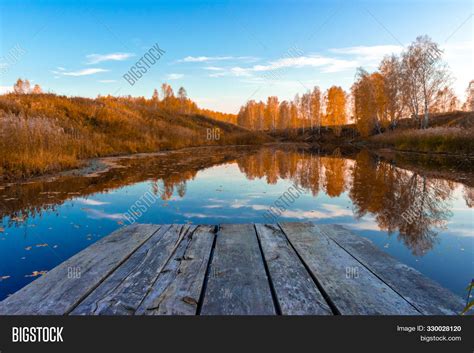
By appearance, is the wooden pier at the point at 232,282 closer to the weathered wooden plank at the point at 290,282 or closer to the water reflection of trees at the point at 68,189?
the weathered wooden plank at the point at 290,282

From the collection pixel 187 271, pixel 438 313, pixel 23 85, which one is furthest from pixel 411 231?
pixel 23 85

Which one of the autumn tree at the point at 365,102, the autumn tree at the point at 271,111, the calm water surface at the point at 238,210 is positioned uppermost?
the autumn tree at the point at 271,111

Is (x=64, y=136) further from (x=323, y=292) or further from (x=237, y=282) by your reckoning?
(x=323, y=292)

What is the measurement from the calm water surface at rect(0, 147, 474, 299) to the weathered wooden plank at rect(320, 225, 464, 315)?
1255 millimetres

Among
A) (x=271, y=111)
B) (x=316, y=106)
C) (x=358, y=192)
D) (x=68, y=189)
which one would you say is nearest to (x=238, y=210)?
(x=358, y=192)

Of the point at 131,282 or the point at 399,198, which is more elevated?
the point at 131,282

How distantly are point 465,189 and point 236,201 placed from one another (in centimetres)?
673

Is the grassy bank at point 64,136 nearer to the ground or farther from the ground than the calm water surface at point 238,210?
farther from the ground

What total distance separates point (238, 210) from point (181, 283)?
436 centimetres

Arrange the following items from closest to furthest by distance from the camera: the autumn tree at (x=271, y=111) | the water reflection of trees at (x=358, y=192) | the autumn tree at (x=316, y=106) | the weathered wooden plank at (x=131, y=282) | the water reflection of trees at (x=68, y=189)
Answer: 1. the weathered wooden plank at (x=131, y=282)
2. the water reflection of trees at (x=358, y=192)
3. the water reflection of trees at (x=68, y=189)
4. the autumn tree at (x=316, y=106)
5. the autumn tree at (x=271, y=111)

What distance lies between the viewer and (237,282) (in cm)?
180

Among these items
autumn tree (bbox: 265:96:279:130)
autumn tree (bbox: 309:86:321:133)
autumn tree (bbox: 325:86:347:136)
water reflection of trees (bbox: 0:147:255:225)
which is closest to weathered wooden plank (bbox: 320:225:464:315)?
water reflection of trees (bbox: 0:147:255:225)

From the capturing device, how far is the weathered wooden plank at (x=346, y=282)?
1.55m

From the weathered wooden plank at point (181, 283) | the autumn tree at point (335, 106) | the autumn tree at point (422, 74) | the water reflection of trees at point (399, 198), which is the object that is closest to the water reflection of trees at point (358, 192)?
the water reflection of trees at point (399, 198)
